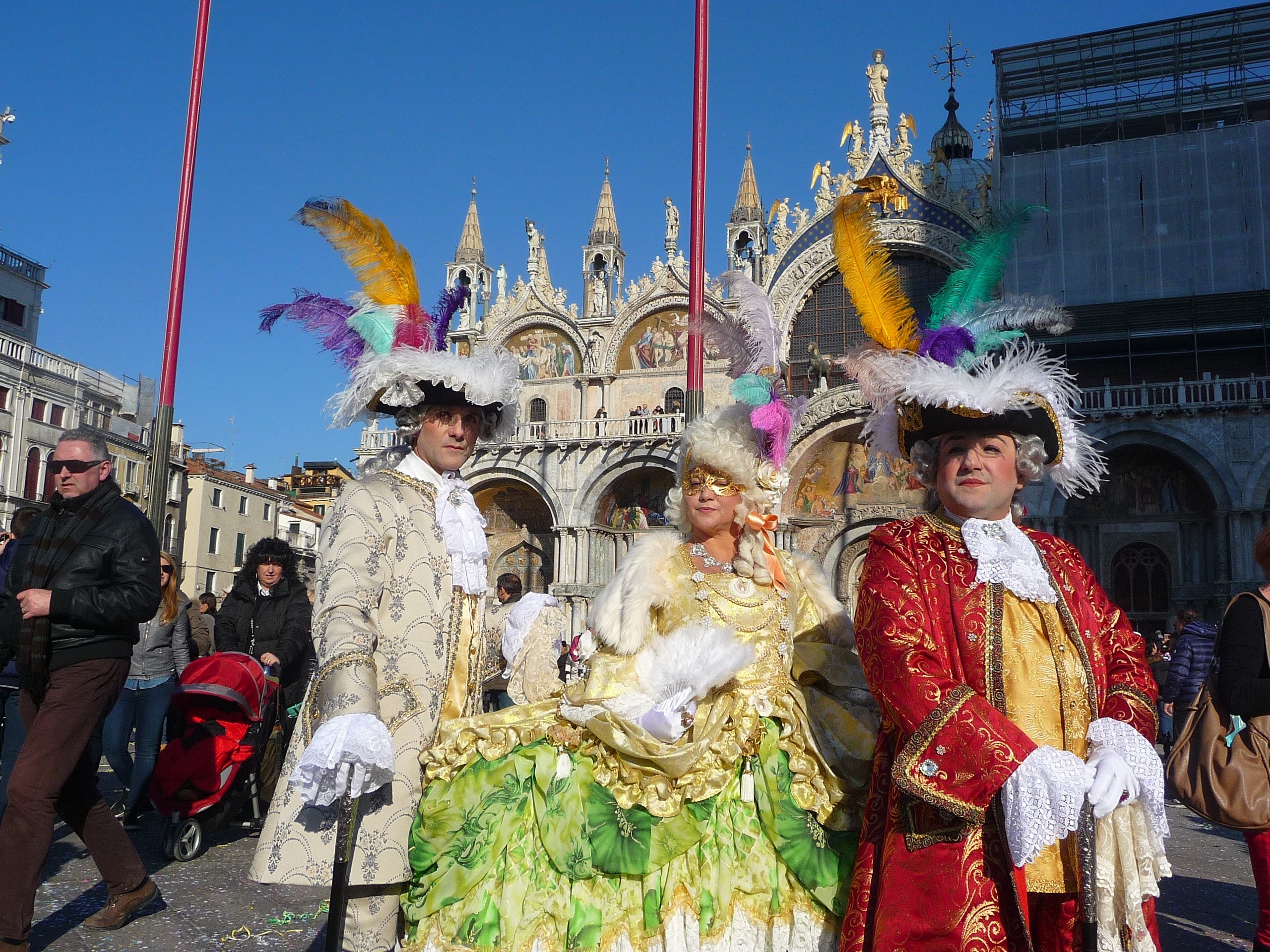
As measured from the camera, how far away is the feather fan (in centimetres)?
332

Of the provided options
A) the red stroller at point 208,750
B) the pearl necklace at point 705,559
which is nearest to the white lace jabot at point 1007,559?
the pearl necklace at point 705,559

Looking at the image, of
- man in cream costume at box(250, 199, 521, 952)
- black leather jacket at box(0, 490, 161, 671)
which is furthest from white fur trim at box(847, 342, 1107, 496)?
black leather jacket at box(0, 490, 161, 671)

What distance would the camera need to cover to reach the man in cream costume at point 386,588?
243 centimetres

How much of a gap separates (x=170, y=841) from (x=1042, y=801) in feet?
14.3

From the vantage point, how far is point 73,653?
11.1ft

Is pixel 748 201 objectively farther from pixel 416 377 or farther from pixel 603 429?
pixel 416 377

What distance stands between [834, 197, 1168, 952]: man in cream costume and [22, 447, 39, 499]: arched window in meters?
29.5

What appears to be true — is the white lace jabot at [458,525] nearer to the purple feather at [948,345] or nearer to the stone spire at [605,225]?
the purple feather at [948,345]

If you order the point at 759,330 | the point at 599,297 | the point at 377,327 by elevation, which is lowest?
the point at 377,327

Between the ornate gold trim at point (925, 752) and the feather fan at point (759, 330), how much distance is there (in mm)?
1439

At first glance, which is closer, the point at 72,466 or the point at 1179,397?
the point at 72,466

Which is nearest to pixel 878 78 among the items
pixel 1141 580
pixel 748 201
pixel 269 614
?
pixel 748 201

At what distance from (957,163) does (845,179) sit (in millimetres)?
5241

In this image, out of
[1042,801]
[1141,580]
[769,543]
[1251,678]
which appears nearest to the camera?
[1042,801]
